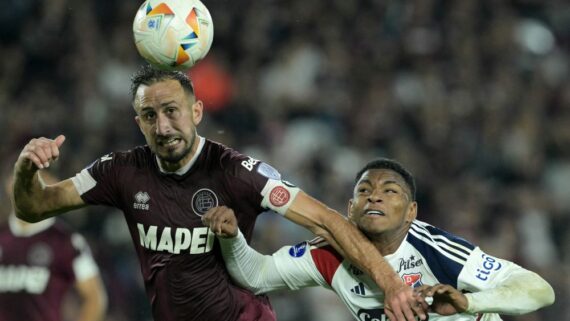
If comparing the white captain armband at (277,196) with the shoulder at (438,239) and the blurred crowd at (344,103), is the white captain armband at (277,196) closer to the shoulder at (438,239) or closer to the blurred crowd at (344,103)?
the shoulder at (438,239)

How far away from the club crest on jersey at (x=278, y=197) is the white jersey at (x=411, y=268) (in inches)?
15.3

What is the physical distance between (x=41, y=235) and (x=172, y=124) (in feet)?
7.60

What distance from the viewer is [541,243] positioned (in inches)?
381

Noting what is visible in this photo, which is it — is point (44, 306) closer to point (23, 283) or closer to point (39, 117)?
point (23, 283)

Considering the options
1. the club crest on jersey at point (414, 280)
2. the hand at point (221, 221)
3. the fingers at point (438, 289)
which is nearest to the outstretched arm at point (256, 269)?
the hand at point (221, 221)

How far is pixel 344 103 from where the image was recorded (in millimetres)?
10703

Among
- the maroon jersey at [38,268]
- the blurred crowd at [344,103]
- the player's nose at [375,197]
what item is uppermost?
the blurred crowd at [344,103]

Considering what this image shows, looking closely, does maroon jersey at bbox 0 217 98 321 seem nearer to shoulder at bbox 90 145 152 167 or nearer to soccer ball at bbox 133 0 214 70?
shoulder at bbox 90 145 152 167

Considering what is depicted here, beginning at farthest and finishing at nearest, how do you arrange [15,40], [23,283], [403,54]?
[403,54], [15,40], [23,283]

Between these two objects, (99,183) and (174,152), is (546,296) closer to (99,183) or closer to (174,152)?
(174,152)

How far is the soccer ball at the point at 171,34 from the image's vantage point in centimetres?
517

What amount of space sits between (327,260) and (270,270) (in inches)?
12.2

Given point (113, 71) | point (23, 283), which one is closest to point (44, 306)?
point (23, 283)

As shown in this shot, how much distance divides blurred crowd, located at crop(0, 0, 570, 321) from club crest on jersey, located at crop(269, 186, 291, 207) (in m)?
3.78
